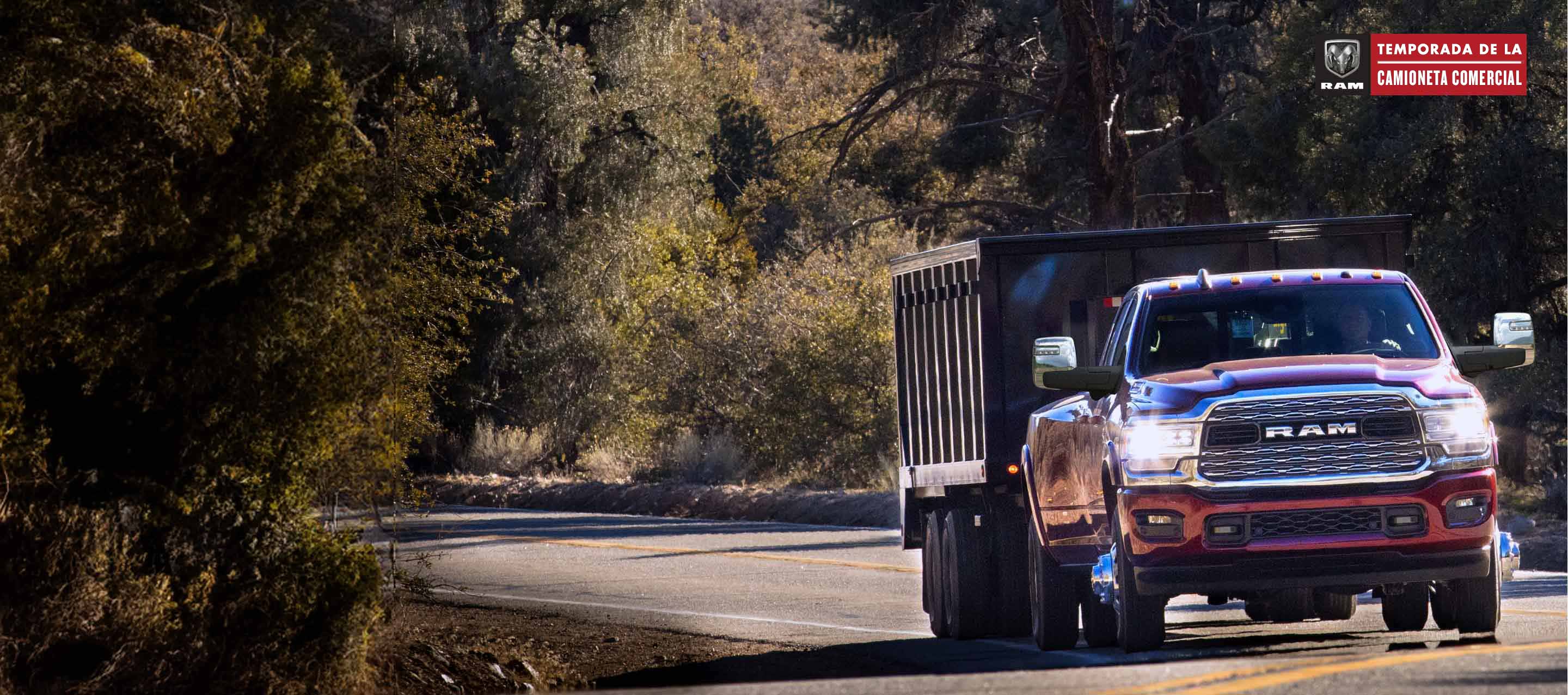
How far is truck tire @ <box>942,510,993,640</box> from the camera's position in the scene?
1423cm

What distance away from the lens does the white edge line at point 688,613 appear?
15.7m

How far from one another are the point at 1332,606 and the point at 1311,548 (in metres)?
3.76

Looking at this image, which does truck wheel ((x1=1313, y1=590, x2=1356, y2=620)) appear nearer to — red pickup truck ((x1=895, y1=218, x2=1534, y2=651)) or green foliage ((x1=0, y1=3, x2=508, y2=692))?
red pickup truck ((x1=895, y1=218, x2=1534, y2=651))

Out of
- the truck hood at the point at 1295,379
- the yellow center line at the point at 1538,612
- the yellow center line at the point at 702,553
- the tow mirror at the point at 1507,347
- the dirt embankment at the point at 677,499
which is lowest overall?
the yellow center line at the point at 1538,612

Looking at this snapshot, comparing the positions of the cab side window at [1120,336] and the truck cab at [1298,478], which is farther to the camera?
the cab side window at [1120,336]

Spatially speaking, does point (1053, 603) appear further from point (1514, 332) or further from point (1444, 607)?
point (1514, 332)

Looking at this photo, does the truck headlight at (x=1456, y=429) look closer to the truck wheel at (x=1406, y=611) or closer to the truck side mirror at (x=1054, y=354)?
the truck side mirror at (x=1054, y=354)

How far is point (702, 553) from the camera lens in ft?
76.9

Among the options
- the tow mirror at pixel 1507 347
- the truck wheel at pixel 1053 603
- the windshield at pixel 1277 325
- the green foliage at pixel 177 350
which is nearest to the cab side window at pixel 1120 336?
the windshield at pixel 1277 325

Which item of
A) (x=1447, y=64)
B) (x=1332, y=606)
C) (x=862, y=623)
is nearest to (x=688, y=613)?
(x=862, y=623)

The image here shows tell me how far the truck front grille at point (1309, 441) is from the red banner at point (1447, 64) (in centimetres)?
1840

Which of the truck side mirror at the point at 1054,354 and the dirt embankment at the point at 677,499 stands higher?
the truck side mirror at the point at 1054,354

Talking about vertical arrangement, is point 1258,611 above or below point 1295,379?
below

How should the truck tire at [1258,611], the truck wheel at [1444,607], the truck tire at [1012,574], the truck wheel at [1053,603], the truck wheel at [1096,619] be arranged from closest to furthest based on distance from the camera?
the truck wheel at [1444,607], the truck wheel at [1096,619], the truck wheel at [1053,603], the truck tire at [1258,611], the truck tire at [1012,574]
